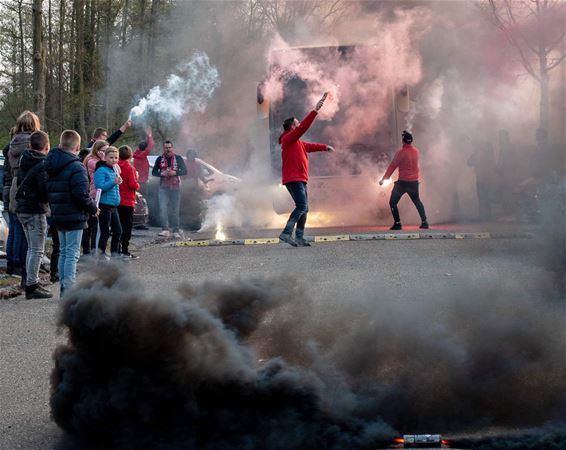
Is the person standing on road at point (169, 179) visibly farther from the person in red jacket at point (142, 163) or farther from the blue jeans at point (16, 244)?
the blue jeans at point (16, 244)

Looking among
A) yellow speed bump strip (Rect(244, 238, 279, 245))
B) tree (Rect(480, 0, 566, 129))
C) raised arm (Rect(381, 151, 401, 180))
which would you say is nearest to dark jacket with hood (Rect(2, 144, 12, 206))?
yellow speed bump strip (Rect(244, 238, 279, 245))

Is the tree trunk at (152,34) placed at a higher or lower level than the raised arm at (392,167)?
higher

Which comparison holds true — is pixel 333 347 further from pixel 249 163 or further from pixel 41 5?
pixel 249 163

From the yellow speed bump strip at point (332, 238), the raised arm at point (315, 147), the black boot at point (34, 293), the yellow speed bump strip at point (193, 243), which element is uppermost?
the raised arm at point (315, 147)

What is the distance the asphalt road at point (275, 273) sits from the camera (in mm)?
5262

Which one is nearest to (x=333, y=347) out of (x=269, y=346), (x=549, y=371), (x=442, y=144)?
(x=269, y=346)

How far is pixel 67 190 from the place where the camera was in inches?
342

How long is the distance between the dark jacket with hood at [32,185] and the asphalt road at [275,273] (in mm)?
938

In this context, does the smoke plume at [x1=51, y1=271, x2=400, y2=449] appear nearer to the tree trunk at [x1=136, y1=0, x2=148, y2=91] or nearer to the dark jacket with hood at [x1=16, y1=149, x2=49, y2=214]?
the dark jacket with hood at [x1=16, y1=149, x2=49, y2=214]

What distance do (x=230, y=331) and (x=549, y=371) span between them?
5.57 ft

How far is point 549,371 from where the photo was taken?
16.2ft

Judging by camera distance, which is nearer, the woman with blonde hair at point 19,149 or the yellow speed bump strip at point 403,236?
the woman with blonde hair at point 19,149

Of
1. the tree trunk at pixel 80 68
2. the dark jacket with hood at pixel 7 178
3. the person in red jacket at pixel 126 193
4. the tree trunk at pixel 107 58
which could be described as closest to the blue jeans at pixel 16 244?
the dark jacket with hood at pixel 7 178

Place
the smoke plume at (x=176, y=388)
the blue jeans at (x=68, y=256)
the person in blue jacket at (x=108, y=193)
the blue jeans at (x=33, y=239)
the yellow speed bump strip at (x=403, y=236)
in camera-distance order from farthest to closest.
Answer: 1. the yellow speed bump strip at (x=403, y=236)
2. the person in blue jacket at (x=108, y=193)
3. the blue jeans at (x=33, y=239)
4. the blue jeans at (x=68, y=256)
5. the smoke plume at (x=176, y=388)
